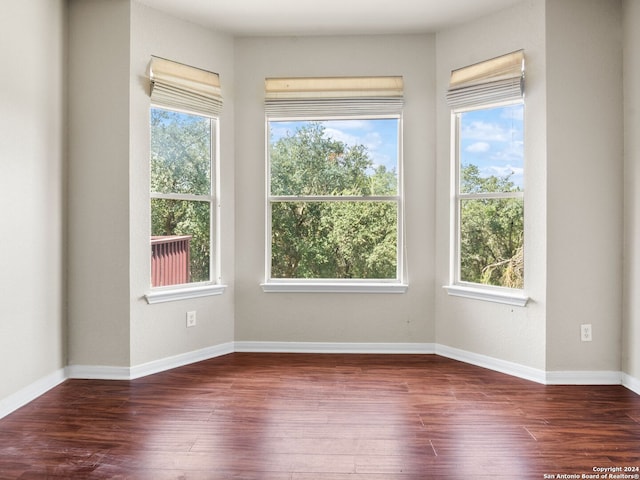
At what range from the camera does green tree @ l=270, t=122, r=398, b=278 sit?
4.25 m

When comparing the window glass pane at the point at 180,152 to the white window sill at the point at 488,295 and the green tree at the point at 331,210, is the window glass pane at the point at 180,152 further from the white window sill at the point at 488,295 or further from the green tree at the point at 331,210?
the white window sill at the point at 488,295

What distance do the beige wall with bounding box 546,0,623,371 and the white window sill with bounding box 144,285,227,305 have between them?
8.39ft

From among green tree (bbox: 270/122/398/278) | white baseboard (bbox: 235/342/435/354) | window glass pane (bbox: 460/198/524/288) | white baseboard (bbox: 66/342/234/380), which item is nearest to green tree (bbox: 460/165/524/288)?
window glass pane (bbox: 460/198/524/288)

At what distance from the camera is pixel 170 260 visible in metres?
3.89

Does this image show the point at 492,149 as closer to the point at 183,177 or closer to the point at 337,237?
the point at 337,237

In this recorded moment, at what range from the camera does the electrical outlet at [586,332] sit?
11.2 ft

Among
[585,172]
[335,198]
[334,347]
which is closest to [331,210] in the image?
[335,198]

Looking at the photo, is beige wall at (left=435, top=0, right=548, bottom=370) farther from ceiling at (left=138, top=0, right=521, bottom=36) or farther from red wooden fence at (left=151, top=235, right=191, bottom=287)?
red wooden fence at (left=151, top=235, right=191, bottom=287)

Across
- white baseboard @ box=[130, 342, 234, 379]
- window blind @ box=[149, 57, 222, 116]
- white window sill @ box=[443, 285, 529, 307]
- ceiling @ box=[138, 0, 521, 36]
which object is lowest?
white baseboard @ box=[130, 342, 234, 379]

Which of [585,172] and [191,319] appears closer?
[585,172]

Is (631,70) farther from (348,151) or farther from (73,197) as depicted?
(73,197)

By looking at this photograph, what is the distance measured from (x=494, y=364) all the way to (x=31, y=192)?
11.3 feet

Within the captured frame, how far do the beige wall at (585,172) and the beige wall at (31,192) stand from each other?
11.1ft

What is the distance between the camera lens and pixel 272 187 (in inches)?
169
